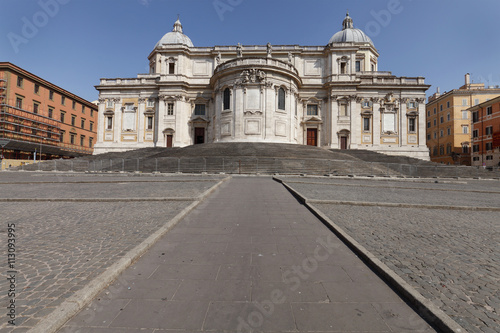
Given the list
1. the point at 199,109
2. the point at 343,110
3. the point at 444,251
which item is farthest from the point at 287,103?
the point at 444,251

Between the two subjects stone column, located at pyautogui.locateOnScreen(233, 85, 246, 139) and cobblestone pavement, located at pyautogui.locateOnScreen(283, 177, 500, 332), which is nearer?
cobblestone pavement, located at pyautogui.locateOnScreen(283, 177, 500, 332)

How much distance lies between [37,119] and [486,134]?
3063 inches

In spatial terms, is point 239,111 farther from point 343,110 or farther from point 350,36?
point 350,36

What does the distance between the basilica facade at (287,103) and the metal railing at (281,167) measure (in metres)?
13.8

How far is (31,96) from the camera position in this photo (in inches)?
1617

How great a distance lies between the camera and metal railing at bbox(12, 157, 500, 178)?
2272cm

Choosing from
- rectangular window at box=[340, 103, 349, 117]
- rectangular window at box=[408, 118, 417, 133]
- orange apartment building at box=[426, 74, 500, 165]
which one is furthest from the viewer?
orange apartment building at box=[426, 74, 500, 165]

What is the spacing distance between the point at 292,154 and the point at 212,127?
63.6 ft

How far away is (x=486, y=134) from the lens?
43.0 metres

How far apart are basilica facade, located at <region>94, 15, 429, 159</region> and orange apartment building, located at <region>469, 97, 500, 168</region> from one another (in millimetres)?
12468

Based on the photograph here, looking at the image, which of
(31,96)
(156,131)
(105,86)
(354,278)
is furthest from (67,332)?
(31,96)

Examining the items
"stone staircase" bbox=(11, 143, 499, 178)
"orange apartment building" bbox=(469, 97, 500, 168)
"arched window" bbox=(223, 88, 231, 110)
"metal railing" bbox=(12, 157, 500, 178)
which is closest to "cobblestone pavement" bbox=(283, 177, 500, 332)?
"metal railing" bbox=(12, 157, 500, 178)

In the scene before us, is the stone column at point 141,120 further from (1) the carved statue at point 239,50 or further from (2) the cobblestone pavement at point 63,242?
(2) the cobblestone pavement at point 63,242

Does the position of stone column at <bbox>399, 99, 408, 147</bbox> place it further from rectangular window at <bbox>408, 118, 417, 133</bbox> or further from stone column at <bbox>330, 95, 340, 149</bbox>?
stone column at <bbox>330, 95, 340, 149</bbox>
